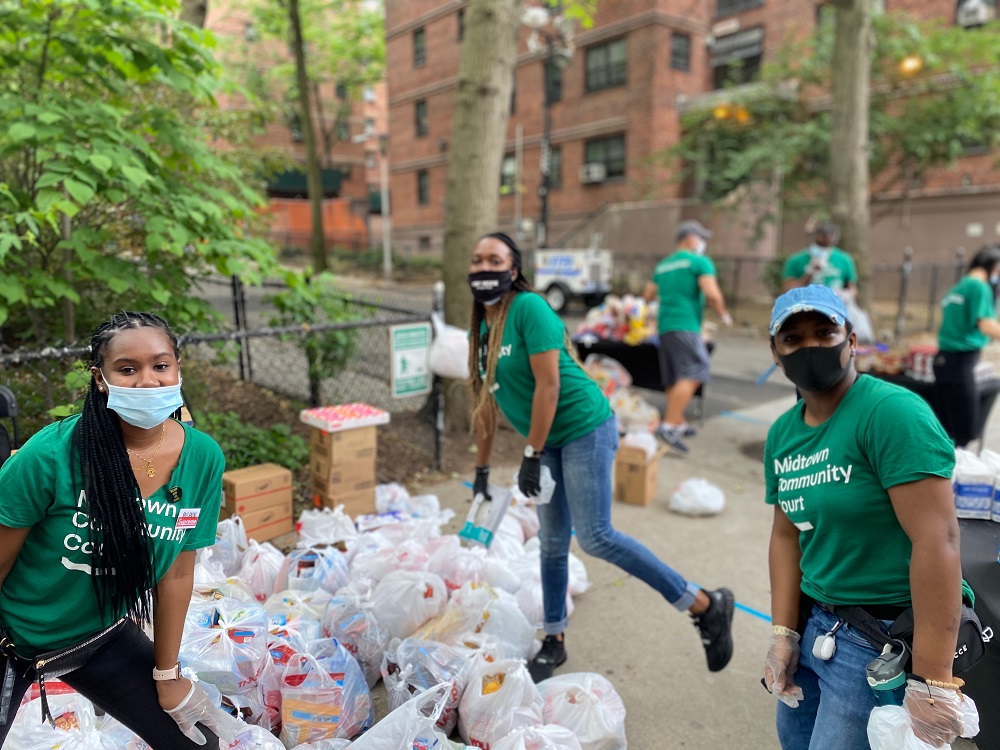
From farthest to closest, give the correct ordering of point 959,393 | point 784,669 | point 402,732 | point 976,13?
point 976,13, point 959,393, point 402,732, point 784,669

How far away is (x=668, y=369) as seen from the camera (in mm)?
6594

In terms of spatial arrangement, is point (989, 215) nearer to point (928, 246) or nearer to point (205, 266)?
point (928, 246)

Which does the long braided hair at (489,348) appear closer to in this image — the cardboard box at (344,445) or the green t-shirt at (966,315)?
the cardboard box at (344,445)

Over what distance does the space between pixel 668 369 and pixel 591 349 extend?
118 cm

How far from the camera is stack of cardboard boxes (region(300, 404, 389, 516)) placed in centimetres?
430

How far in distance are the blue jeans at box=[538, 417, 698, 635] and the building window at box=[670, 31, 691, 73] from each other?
70.6 ft

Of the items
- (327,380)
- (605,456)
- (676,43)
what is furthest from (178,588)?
(676,43)

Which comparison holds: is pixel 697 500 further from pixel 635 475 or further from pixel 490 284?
pixel 490 284

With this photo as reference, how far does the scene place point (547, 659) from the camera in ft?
9.90

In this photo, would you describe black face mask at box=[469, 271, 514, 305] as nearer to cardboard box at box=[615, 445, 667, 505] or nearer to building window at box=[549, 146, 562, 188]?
cardboard box at box=[615, 445, 667, 505]

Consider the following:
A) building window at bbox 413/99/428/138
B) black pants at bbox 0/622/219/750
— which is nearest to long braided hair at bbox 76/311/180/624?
black pants at bbox 0/622/219/750

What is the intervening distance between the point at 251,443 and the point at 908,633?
4.12m

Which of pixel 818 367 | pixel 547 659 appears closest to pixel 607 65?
pixel 547 659


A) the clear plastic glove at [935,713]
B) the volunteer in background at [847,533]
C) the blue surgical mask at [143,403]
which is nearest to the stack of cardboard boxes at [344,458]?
the blue surgical mask at [143,403]
